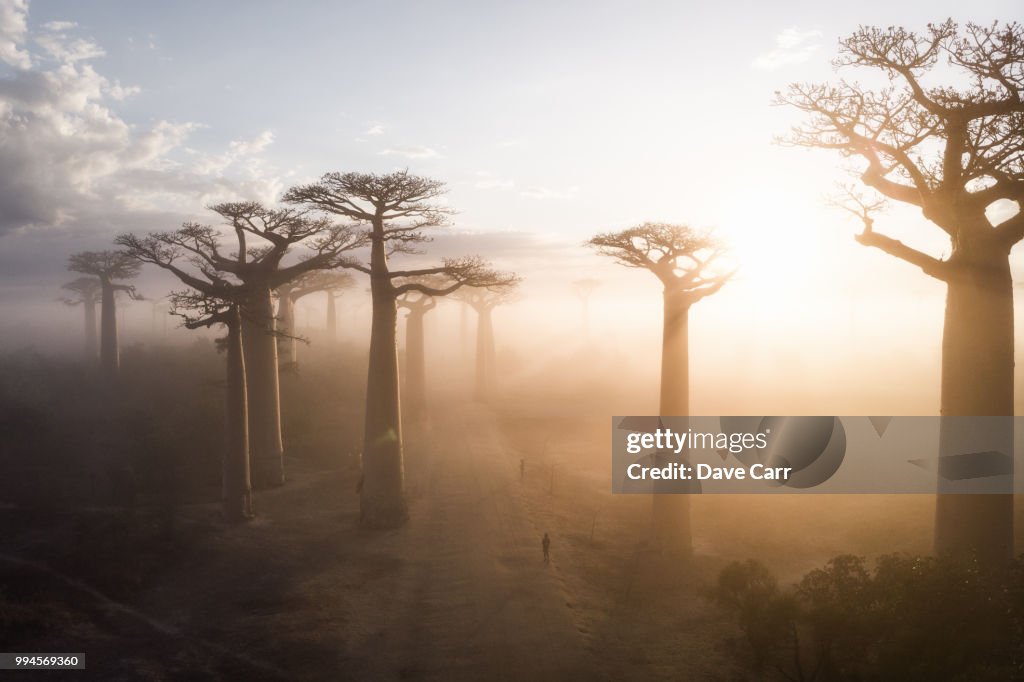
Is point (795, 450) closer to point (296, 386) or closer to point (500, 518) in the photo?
point (500, 518)

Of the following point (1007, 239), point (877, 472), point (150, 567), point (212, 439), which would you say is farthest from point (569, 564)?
point (212, 439)

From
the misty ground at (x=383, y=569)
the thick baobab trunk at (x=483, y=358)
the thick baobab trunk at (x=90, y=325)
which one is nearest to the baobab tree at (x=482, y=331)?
the thick baobab trunk at (x=483, y=358)

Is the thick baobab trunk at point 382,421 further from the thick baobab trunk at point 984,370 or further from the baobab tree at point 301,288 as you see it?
the baobab tree at point 301,288

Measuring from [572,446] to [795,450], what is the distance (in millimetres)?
9158

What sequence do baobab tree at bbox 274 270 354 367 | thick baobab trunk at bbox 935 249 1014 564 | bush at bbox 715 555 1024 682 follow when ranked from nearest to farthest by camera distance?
1. bush at bbox 715 555 1024 682
2. thick baobab trunk at bbox 935 249 1014 564
3. baobab tree at bbox 274 270 354 367

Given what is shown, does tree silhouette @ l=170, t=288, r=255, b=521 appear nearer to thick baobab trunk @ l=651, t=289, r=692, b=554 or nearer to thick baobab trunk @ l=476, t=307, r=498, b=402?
thick baobab trunk @ l=651, t=289, r=692, b=554

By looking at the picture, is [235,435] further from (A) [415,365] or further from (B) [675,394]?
(A) [415,365]

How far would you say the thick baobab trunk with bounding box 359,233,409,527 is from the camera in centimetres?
1580

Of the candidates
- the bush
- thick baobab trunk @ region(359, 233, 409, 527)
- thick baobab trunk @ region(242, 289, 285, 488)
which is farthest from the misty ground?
the bush

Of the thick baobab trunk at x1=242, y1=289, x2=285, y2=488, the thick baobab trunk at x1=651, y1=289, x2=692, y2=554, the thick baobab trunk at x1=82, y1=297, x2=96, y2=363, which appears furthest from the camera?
the thick baobab trunk at x1=82, y1=297, x2=96, y2=363

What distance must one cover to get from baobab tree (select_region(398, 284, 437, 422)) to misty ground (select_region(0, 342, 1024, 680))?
9.29m

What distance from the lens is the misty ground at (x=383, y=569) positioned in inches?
374

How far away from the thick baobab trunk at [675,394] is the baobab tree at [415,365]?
19.0m

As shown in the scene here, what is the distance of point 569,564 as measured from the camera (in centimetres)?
1371
